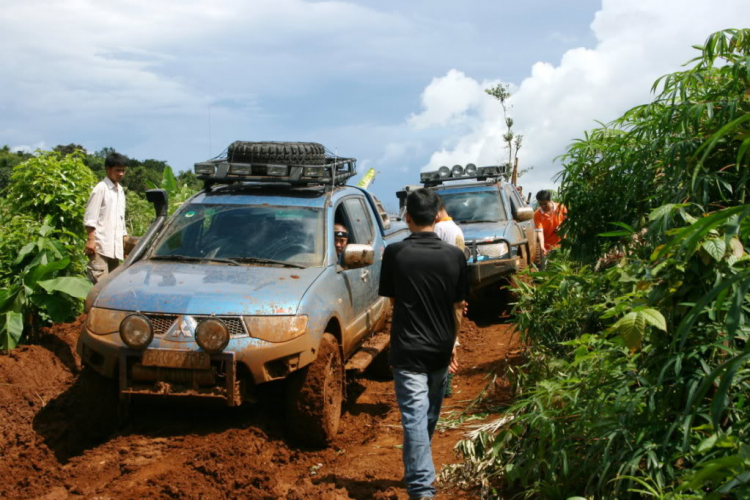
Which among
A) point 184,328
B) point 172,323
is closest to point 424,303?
point 184,328

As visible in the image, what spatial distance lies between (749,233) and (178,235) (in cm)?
480

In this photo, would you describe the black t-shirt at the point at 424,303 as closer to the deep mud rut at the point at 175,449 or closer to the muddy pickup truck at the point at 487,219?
the deep mud rut at the point at 175,449

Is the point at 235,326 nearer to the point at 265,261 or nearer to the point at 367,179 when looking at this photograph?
the point at 265,261

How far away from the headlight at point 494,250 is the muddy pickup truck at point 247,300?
3.14 metres

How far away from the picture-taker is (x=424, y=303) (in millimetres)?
4180

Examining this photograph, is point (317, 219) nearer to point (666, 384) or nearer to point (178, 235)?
point (178, 235)

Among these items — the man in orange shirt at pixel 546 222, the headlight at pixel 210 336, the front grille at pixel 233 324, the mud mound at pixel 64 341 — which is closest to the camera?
the headlight at pixel 210 336

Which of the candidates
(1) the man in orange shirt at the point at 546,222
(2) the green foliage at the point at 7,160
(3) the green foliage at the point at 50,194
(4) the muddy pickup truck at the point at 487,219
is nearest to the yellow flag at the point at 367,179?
(4) the muddy pickup truck at the point at 487,219

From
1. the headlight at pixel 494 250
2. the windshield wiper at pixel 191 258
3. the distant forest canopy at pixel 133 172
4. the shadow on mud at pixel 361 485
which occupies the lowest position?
the shadow on mud at pixel 361 485

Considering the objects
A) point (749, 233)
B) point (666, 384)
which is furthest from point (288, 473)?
point (749, 233)

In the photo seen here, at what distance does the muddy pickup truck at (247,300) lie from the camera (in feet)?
15.3

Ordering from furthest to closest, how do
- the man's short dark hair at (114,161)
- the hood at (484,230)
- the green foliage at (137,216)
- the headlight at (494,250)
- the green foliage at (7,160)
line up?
the green foliage at (7,160)
the green foliage at (137,216)
the hood at (484,230)
the headlight at (494,250)
the man's short dark hair at (114,161)

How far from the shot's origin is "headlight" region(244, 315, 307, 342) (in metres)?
4.73

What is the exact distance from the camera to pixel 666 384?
3.21 meters
